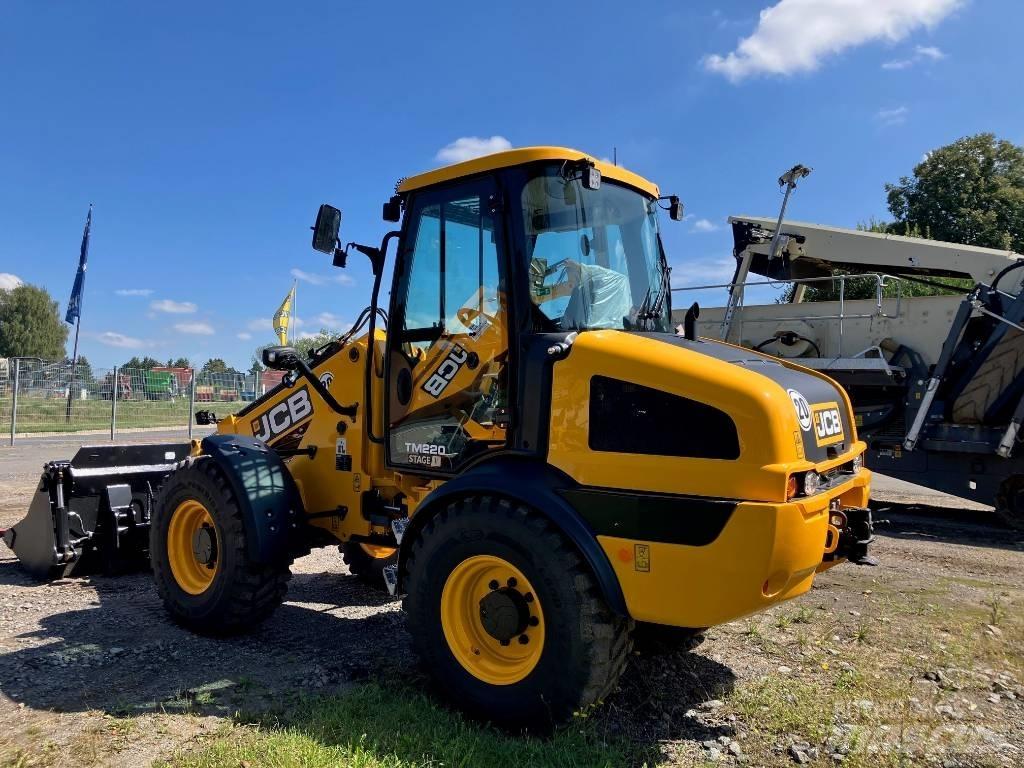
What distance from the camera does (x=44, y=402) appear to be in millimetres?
17812

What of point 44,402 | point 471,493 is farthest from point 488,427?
point 44,402

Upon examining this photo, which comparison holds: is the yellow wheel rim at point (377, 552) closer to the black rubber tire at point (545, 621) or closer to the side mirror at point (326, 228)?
the black rubber tire at point (545, 621)

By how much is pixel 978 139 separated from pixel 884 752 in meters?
32.8

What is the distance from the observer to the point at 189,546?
4914 mm

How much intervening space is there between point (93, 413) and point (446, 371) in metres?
17.8

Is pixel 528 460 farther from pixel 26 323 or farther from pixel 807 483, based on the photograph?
pixel 26 323

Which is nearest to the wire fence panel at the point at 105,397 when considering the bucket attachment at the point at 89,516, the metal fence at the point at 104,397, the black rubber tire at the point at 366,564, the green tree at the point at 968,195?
the metal fence at the point at 104,397

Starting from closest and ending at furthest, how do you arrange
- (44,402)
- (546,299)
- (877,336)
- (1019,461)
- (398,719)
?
(398,719), (546,299), (1019,461), (877,336), (44,402)

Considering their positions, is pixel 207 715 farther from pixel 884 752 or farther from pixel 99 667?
pixel 884 752

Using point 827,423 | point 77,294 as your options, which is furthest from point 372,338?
point 77,294

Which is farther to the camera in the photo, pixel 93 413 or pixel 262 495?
pixel 93 413

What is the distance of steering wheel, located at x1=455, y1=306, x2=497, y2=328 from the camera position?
386 cm

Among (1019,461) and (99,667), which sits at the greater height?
(1019,461)

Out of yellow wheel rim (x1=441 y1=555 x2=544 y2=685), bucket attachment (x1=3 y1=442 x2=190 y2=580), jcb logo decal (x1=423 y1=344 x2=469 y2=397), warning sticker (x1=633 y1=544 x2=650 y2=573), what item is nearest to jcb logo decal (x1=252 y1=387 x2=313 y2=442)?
jcb logo decal (x1=423 y1=344 x2=469 y2=397)
